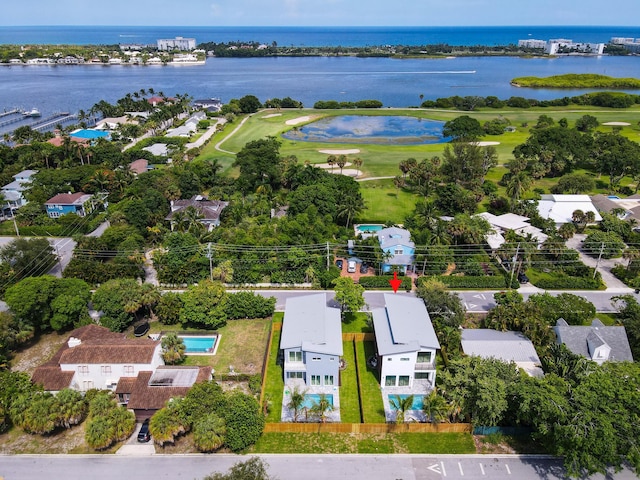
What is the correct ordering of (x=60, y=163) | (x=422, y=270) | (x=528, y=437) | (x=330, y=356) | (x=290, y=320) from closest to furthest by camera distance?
(x=528, y=437) < (x=330, y=356) < (x=290, y=320) < (x=422, y=270) < (x=60, y=163)

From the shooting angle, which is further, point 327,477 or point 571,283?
point 571,283

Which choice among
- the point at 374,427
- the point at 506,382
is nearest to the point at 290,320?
the point at 374,427

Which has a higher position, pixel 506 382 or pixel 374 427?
pixel 506 382

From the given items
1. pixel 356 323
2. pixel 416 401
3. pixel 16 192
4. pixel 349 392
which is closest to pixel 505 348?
pixel 416 401

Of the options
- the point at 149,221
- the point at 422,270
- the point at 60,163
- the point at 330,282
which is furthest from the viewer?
the point at 60,163

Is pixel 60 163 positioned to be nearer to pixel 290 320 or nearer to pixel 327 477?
pixel 290 320

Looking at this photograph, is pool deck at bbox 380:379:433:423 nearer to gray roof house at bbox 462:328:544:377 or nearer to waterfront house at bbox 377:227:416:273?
gray roof house at bbox 462:328:544:377

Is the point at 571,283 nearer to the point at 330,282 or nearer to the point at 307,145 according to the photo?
the point at 330,282

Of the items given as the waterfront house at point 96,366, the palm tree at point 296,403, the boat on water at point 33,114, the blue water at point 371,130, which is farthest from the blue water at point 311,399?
the boat on water at point 33,114
